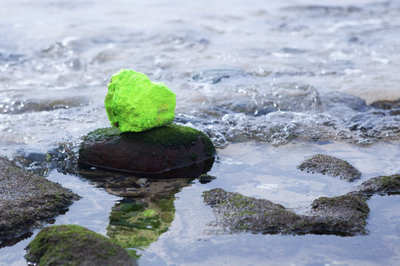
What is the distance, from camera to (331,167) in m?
4.08

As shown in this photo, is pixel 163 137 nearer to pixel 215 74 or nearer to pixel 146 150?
pixel 146 150

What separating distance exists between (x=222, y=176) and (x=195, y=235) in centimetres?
120

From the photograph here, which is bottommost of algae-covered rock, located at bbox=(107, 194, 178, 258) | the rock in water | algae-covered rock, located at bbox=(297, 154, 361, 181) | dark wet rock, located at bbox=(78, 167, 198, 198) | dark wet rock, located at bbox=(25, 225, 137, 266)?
dark wet rock, located at bbox=(78, 167, 198, 198)

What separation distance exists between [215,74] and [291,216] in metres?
5.59

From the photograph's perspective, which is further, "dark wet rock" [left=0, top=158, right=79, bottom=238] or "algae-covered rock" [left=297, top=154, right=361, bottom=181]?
"algae-covered rock" [left=297, top=154, right=361, bottom=181]

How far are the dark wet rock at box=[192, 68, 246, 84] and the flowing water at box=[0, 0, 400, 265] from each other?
0.04 meters

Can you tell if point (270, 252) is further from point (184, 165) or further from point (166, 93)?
point (166, 93)

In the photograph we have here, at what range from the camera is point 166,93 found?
4.41 metres

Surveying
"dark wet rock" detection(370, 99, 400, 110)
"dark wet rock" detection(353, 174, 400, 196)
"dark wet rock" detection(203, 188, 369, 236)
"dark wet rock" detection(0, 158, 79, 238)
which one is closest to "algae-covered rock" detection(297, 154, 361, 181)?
"dark wet rock" detection(353, 174, 400, 196)

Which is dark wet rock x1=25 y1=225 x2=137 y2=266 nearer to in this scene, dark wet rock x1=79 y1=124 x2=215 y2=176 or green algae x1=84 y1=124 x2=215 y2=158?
dark wet rock x1=79 y1=124 x2=215 y2=176

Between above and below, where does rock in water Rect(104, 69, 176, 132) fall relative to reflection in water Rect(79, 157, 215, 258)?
above

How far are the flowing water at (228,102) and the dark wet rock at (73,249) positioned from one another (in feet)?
0.50

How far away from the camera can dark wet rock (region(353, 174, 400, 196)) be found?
11.8 ft

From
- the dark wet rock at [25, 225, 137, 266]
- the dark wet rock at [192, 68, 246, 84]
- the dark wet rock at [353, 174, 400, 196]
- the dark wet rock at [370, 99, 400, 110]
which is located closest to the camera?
the dark wet rock at [25, 225, 137, 266]
